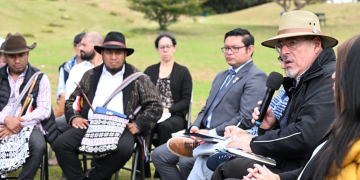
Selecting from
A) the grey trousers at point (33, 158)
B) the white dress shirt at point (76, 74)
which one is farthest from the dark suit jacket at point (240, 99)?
the white dress shirt at point (76, 74)

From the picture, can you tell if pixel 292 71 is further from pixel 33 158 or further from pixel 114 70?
pixel 33 158

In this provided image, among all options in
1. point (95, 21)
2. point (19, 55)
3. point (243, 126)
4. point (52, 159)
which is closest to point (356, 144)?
point (243, 126)

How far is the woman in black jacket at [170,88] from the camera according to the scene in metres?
6.13

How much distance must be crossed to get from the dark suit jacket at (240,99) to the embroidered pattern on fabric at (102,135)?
115 centimetres

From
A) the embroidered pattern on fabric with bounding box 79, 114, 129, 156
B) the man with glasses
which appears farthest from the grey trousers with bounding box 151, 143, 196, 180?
the embroidered pattern on fabric with bounding box 79, 114, 129, 156

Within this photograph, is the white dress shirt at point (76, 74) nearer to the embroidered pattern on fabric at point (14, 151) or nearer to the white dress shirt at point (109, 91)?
the white dress shirt at point (109, 91)

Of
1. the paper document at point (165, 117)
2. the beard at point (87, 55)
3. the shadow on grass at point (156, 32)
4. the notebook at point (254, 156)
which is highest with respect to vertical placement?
the shadow on grass at point (156, 32)

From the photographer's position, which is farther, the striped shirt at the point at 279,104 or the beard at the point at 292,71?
the striped shirt at the point at 279,104

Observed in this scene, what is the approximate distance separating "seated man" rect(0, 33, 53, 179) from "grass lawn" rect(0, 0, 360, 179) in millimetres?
1149

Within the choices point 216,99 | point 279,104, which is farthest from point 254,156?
point 216,99

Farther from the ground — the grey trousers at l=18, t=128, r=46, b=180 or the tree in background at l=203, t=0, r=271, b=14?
the tree in background at l=203, t=0, r=271, b=14

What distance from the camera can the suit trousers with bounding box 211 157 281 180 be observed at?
3555mm

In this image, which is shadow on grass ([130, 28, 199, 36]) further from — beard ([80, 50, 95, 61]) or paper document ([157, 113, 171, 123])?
paper document ([157, 113, 171, 123])

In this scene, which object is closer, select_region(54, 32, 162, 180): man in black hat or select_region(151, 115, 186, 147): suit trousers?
select_region(54, 32, 162, 180): man in black hat
